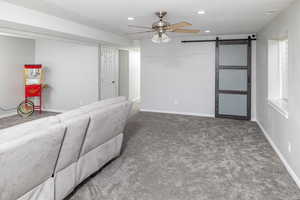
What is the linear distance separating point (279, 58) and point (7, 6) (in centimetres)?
477

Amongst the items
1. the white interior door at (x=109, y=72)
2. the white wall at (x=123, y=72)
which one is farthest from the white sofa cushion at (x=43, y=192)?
the white wall at (x=123, y=72)

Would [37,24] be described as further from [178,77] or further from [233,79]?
[233,79]

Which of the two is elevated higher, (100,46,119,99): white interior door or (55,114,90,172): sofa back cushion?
(100,46,119,99): white interior door

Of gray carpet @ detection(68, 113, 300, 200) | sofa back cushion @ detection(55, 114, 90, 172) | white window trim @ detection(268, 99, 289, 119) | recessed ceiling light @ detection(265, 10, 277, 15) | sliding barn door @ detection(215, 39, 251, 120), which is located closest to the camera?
sofa back cushion @ detection(55, 114, 90, 172)

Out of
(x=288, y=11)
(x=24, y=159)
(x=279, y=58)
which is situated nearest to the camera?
(x=24, y=159)

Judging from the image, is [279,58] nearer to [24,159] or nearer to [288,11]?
[288,11]

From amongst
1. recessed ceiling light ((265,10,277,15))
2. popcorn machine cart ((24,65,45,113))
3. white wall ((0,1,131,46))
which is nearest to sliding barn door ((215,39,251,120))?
recessed ceiling light ((265,10,277,15))

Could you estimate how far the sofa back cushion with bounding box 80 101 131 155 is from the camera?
236cm

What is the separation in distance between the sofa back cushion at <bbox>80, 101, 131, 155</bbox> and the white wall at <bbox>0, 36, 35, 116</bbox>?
4710mm

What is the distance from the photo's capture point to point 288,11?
10.1ft

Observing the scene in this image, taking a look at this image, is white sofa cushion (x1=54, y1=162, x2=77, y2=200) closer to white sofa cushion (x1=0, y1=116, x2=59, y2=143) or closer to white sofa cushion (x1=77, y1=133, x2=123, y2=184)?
white sofa cushion (x1=77, y1=133, x2=123, y2=184)

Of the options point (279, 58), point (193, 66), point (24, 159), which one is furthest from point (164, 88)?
point (24, 159)

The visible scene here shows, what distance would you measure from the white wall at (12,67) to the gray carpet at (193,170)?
390cm

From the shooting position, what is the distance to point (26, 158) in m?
1.56
